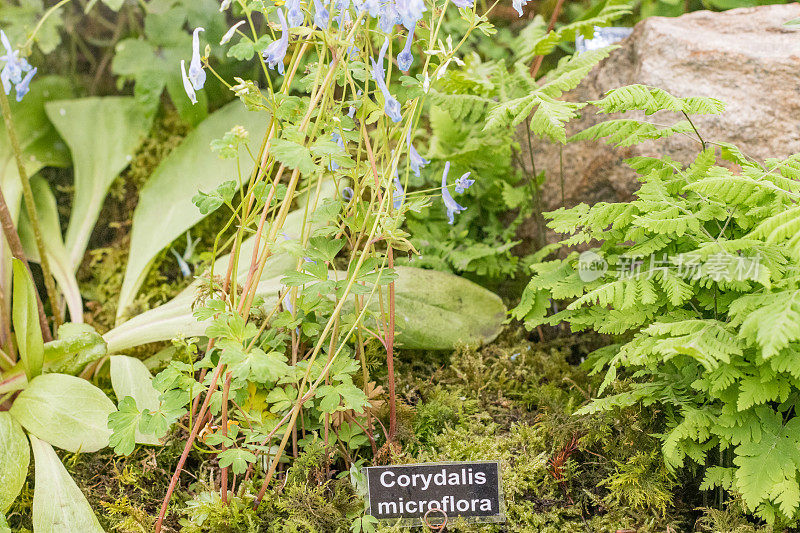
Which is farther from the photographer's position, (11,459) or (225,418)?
(11,459)

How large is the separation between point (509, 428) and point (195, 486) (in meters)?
0.83

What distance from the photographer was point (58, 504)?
154 cm

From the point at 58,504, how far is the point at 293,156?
42.6 inches

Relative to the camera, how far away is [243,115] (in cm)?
236

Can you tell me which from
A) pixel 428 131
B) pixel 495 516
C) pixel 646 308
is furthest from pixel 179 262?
pixel 646 308

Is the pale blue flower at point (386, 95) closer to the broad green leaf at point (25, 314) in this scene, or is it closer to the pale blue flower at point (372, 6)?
the pale blue flower at point (372, 6)

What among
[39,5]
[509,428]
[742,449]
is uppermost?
[39,5]

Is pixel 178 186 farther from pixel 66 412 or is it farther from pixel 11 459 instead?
pixel 11 459

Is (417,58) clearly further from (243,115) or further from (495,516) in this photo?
(495,516)

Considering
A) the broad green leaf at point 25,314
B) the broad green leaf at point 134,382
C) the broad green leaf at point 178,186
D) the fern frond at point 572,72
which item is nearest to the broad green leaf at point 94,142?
the broad green leaf at point 178,186

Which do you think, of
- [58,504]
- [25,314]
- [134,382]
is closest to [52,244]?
[25,314]

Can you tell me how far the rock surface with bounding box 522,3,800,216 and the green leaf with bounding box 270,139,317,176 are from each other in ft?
4.16

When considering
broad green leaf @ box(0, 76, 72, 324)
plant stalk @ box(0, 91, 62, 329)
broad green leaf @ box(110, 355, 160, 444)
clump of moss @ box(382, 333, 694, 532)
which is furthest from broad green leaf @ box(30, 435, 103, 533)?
broad green leaf @ box(0, 76, 72, 324)

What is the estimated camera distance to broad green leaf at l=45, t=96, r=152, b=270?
238cm
